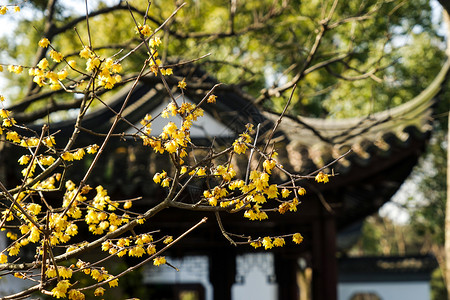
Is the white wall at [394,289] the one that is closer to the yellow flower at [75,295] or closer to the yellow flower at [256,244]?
the yellow flower at [256,244]

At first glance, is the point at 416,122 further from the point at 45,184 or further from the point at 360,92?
the point at 360,92

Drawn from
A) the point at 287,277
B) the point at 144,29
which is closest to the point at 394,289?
the point at 287,277

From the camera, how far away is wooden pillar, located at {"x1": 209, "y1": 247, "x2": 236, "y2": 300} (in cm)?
732

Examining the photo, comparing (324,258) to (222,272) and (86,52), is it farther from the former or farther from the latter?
(86,52)

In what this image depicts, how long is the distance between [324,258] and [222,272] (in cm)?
243

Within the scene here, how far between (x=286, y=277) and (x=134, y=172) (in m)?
4.86

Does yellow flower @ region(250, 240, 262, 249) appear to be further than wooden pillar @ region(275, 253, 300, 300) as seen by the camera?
No

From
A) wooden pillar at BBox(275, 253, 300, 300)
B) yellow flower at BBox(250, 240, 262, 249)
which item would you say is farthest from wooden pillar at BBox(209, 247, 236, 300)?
yellow flower at BBox(250, 240, 262, 249)

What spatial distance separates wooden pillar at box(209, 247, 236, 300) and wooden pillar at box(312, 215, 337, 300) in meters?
1.75

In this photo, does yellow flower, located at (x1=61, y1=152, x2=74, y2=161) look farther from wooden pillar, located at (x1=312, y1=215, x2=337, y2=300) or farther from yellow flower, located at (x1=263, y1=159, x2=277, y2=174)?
wooden pillar, located at (x1=312, y1=215, x2=337, y2=300)

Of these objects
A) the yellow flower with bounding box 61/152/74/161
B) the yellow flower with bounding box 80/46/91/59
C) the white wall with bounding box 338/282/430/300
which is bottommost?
the white wall with bounding box 338/282/430/300

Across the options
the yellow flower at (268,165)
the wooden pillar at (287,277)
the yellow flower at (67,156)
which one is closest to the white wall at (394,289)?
the wooden pillar at (287,277)

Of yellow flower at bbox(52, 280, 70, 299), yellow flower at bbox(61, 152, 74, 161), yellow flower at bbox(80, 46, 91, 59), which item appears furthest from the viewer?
yellow flower at bbox(61, 152, 74, 161)

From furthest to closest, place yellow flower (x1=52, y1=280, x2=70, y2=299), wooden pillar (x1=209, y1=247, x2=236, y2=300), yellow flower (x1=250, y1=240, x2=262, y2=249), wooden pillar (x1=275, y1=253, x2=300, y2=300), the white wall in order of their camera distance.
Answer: the white wall, wooden pillar (x1=275, y1=253, x2=300, y2=300), wooden pillar (x1=209, y1=247, x2=236, y2=300), yellow flower (x1=250, y1=240, x2=262, y2=249), yellow flower (x1=52, y1=280, x2=70, y2=299)
